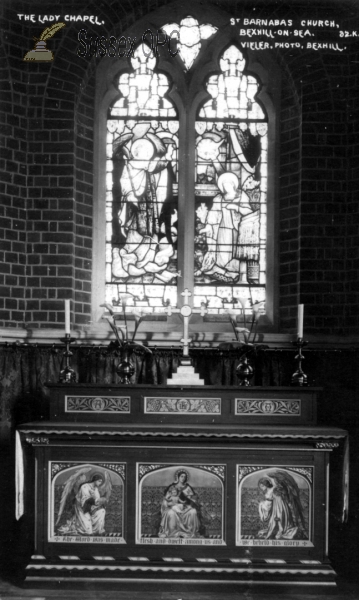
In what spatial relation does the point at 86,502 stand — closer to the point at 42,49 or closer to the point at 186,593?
the point at 186,593

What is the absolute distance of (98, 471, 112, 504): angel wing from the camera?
5.83m

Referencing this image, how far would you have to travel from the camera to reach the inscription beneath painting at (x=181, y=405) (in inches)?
243

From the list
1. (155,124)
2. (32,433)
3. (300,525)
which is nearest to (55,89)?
(155,124)

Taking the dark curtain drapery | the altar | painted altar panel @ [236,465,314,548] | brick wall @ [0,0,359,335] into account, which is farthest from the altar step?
brick wall @ [0,0,359,335]

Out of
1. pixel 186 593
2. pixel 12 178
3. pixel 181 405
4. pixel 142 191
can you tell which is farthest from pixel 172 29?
pixel 186 593

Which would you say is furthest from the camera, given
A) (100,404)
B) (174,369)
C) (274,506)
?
(174,369)

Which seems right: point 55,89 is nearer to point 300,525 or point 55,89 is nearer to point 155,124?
point 155,124

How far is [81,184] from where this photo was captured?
8.27 metres

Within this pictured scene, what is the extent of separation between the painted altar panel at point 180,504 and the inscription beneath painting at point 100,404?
53 cm

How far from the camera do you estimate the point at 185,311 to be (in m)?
6.70

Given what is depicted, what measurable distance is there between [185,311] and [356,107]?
3.13m

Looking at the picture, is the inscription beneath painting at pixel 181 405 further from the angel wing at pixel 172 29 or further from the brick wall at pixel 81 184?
the angel wing at pixel 172 29

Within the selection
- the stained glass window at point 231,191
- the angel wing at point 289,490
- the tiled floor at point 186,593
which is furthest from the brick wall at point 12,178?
the angel wing at point 289,490

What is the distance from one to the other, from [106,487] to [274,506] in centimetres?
124
